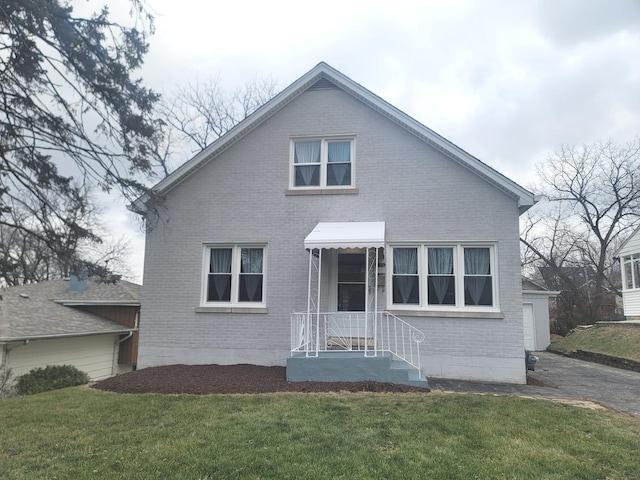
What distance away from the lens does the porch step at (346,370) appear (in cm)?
825

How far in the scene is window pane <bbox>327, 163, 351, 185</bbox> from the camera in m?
10.7

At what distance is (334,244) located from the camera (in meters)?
8.77

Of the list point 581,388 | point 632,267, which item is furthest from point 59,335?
point 632,267

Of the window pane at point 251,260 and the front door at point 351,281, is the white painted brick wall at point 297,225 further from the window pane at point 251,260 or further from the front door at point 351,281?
the front door at point 351,281

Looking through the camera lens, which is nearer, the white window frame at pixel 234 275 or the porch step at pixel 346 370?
the porch step at pixel 346 370

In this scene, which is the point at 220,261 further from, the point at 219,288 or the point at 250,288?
the point at 250,288

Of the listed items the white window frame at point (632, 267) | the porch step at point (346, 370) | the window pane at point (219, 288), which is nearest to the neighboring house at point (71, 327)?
the window pane at point (219, 288)

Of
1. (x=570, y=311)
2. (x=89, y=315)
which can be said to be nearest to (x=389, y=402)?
(x=89, y=315)

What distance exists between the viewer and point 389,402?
22.4 ft

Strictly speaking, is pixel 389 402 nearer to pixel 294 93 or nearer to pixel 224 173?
pixel 224 173

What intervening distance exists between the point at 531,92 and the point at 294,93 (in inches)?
396

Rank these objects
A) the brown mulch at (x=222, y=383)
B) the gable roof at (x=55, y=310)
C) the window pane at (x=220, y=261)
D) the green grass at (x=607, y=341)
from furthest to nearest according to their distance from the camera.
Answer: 1. the green grass at (x=607, y=341)
2. the gable roof at (x=55, y=310)
3. the window pane at (x=220, y=261)
4. the brown mulch at (x=222, y=383)

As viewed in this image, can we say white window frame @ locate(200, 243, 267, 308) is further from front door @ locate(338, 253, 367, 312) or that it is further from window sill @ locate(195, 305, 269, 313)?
front door @ locate(338, 253, 367, 312)

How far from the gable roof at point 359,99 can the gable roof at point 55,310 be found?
5.20m
